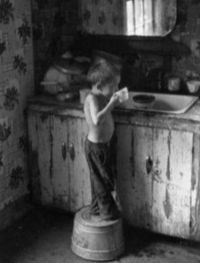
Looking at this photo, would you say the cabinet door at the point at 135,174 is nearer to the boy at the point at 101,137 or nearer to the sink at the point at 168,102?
the boy at the point at 101,137

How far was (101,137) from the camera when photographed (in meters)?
2.86

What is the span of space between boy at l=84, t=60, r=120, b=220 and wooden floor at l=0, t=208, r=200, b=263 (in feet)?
0.93

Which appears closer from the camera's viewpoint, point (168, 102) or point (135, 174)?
point (135, 174)

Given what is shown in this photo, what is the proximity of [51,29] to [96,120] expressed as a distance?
1001 millimetres

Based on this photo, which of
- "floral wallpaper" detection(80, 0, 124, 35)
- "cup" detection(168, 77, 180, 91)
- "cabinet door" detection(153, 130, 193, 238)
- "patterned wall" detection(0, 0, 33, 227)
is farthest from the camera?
"floral wallpaper" detection(80, 0, 124, 35)

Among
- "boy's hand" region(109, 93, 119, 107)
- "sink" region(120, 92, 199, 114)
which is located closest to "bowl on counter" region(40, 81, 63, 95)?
→ "sink" region(120, 92, 199, 114)

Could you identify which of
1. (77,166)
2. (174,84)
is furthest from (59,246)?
(174,84)

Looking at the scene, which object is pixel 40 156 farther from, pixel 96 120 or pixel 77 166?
pixel 96 120

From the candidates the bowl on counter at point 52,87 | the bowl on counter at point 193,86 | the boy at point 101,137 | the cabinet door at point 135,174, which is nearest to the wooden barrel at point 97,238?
the boy at point 101,137

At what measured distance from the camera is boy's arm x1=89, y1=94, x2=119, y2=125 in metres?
2.77

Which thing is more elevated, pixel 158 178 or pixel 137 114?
pixel 137 114

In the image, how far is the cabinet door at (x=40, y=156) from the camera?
3305mm

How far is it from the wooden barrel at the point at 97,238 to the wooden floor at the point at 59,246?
2.6 inches

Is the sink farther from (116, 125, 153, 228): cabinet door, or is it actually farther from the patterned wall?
the patterned wall
